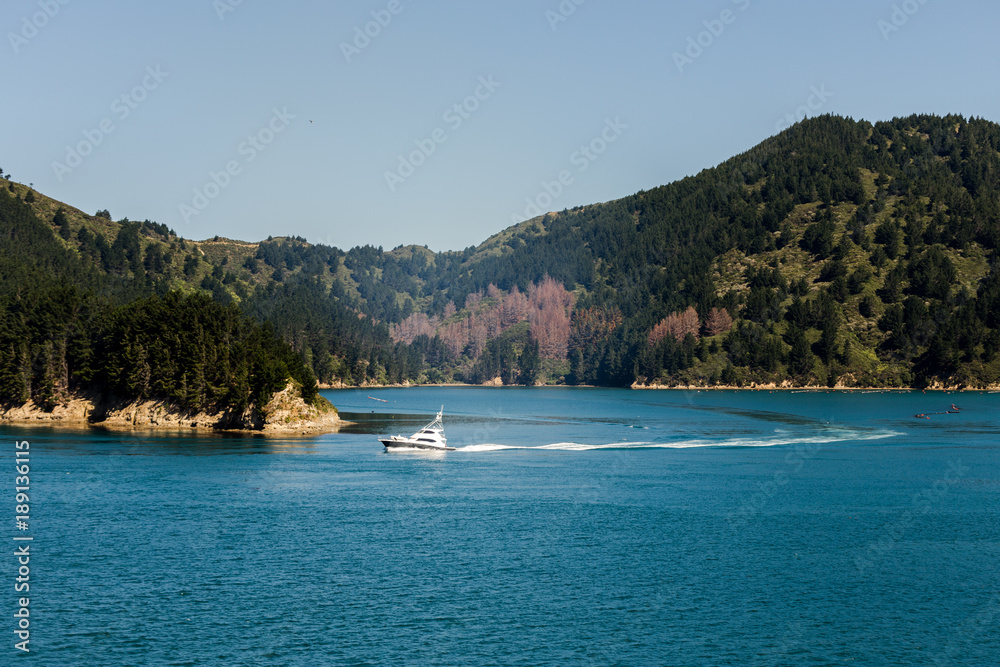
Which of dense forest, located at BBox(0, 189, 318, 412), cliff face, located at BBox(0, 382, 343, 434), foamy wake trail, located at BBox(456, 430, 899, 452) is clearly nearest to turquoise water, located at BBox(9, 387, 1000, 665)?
foamy wake trail, located at BBox(456, 430, 899, 452)

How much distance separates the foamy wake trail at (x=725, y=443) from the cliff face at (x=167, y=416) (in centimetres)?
3692

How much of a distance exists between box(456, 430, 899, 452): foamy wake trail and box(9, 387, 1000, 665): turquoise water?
1702 cm

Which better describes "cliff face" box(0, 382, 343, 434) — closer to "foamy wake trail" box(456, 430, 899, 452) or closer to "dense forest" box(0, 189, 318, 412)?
"dense forest" box(0, 189, 318, 412)

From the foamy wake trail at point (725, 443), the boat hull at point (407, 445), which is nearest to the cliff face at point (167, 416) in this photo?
the boat hull at point (407, 445)

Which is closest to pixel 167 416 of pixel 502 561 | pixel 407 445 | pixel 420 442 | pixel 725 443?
pixel 407 445

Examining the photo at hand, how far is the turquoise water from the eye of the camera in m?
45.0

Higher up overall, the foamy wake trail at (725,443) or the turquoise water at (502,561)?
the foamy wake trail at (725,443)

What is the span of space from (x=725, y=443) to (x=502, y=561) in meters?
90.2

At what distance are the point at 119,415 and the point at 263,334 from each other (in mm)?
30502

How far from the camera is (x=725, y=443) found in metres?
142

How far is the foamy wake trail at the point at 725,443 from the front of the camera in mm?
133125

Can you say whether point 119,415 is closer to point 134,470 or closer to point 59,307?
point 59,307

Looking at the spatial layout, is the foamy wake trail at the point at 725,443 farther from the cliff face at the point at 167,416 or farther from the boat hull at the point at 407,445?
the cliff face at the point at 167,416

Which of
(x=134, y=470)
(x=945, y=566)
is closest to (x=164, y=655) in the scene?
(x=945, y=566)
